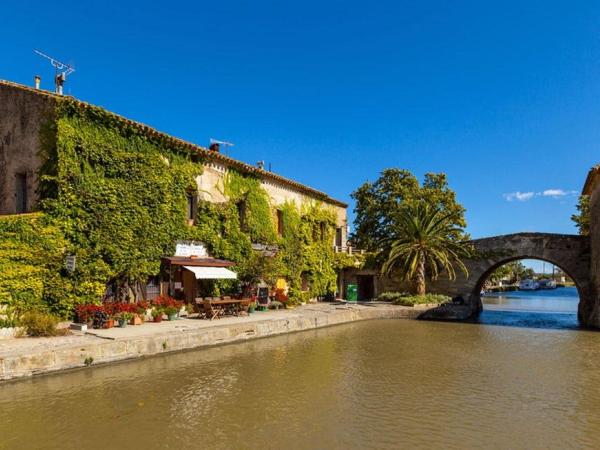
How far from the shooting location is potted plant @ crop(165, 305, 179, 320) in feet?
54.4

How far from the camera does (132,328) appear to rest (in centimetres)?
1414

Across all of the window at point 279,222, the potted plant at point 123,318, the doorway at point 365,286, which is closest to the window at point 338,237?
the doorway at point 365,286

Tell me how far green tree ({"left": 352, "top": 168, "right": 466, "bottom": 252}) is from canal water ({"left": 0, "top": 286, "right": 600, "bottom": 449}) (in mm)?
23463

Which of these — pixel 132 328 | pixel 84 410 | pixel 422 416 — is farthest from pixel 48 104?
pixel 422 416

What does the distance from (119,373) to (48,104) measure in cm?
1062

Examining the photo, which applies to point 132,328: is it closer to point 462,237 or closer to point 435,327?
point 435,327

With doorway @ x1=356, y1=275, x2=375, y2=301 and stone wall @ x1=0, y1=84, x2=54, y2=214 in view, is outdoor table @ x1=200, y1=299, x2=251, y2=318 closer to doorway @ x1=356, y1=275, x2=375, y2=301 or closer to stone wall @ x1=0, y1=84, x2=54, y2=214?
stone wall @ x1=0, y1=84, x2=54, y2=214

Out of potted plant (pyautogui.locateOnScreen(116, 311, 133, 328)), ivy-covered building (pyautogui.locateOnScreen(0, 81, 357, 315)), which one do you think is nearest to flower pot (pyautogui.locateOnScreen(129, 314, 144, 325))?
potted plant (pyautogui.locateOnScreen(116, 311, 133, 328))

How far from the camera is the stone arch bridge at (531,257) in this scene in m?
23.3

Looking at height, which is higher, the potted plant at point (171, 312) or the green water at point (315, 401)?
Result: the potted plant at point (171, 312)

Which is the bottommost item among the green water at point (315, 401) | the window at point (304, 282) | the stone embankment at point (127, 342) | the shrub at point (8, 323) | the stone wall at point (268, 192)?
the green water at point (315, 401)

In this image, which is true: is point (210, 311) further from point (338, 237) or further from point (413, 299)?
point (338, 237)

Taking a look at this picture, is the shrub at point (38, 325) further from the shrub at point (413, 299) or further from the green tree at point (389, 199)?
the green tree at point (389, 199)

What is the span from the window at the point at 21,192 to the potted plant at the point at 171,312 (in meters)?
6.51
